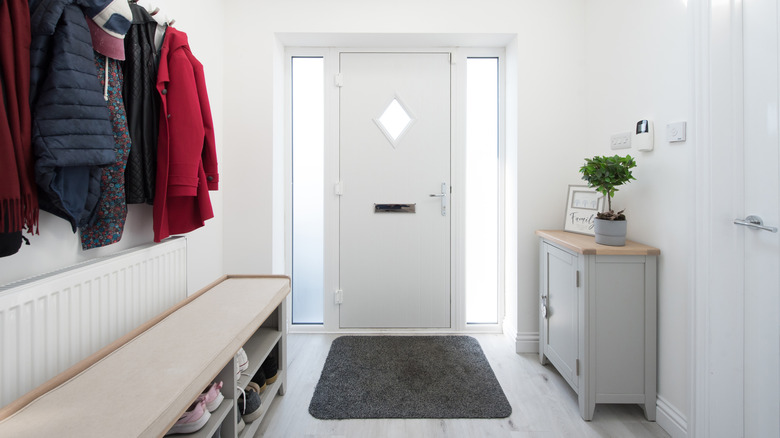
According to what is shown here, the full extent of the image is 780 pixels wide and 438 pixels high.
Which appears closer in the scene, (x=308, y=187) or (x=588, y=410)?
(x=588, y=410)

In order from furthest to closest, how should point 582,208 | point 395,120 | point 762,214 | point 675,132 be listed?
point 395,120 → point 582,208 → point 675,132 → point 762,214

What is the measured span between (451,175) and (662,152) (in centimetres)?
127

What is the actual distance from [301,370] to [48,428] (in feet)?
4.88

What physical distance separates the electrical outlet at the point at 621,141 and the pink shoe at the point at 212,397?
2249mm

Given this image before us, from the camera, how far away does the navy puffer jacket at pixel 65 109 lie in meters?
1.01

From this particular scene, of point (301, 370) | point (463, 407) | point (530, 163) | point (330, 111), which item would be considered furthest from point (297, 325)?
point (530, 163)

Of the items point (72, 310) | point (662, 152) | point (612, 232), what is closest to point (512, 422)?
point (612, 232)

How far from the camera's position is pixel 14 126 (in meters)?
0.94

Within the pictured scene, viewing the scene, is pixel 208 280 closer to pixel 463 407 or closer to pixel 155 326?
pixel 155 326

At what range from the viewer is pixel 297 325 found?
269cm

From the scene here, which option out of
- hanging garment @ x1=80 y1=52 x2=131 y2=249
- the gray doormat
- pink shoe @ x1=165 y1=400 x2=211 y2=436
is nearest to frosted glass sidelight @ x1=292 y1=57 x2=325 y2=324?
the gray doormat

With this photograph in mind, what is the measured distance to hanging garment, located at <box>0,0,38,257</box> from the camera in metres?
0.92

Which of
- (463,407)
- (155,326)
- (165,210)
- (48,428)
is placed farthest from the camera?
(463,407)

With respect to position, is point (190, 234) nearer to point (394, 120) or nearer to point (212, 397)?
point (212, 397)
